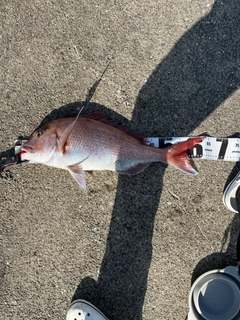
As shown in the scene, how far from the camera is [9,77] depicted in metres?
3.51

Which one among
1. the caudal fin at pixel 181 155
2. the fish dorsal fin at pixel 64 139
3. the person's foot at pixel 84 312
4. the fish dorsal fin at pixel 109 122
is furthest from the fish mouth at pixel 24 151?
the person's foot at pixel 84 312

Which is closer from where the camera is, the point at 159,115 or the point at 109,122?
the point at 109,122

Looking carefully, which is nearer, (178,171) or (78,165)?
(78,165)

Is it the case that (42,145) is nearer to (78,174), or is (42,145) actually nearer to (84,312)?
(78,174)

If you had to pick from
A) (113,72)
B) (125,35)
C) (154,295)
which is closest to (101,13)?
(125,35)

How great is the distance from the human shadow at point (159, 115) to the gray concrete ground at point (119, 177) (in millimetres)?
10

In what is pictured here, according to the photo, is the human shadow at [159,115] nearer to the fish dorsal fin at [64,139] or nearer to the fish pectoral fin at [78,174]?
the fish pectoral fin at [78,174]

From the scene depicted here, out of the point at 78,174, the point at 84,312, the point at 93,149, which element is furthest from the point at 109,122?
the point at 84,312

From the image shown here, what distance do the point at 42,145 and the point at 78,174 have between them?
0.42 meters

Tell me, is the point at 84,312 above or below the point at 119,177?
below

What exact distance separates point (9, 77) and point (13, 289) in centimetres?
219

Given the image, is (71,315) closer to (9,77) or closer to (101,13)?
(9,77)

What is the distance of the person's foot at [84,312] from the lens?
3369 millimetres

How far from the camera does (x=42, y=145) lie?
10.2 ft
